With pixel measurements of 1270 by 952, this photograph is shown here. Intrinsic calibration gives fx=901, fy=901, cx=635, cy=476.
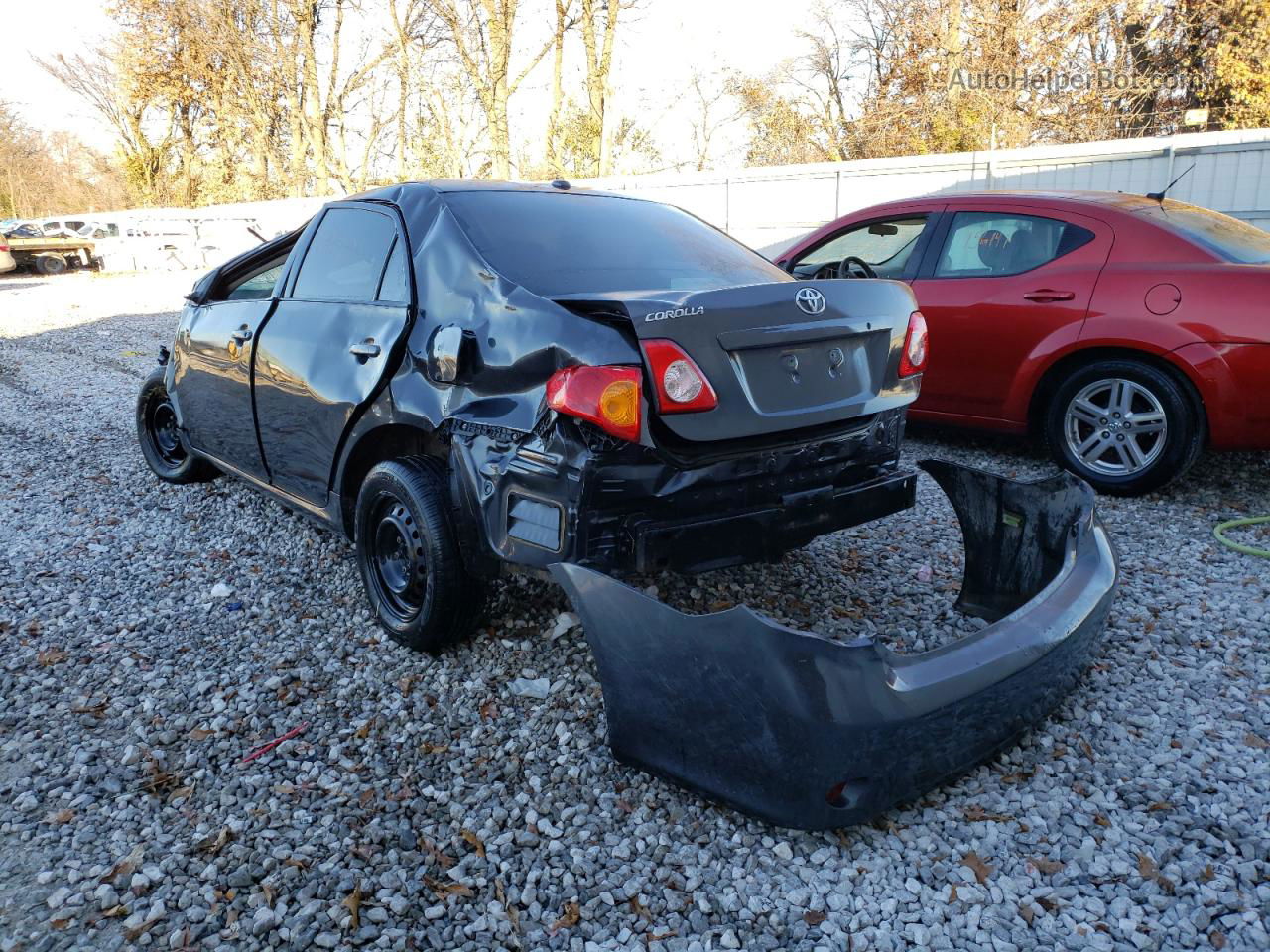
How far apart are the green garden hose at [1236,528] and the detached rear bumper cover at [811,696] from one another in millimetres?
1913

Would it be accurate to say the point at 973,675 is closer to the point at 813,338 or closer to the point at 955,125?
the point at 813,338

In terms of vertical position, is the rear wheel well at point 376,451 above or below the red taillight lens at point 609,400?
below

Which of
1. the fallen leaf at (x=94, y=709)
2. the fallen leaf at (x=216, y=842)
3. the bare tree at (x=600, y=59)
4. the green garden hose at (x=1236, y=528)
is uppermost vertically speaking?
the bare tree at (x=600, y=59)

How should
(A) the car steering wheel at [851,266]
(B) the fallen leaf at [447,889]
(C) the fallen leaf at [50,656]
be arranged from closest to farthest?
(B) the fallen leaf at [447,889], (C) the fallen leaf at [50,656], (A) the car steering wheel at [851,266]

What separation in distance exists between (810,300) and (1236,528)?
3.09m

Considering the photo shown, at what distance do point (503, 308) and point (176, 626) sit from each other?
2053 millimetres

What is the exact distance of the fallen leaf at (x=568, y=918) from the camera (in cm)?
214

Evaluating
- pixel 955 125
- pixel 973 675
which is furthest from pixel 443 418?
pixel 955 125

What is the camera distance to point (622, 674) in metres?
2.48

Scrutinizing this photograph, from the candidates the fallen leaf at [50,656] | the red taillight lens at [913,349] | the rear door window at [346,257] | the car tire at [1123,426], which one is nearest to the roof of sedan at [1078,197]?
the car tire at [1123,426]

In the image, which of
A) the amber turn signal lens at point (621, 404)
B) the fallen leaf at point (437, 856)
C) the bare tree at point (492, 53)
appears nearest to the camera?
the fallen leaf at point (437, 856)

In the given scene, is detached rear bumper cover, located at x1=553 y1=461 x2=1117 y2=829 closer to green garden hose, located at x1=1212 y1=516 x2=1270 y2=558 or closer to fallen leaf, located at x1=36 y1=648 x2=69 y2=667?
green garden hose, located at x1=1212 y1=516 x2=1270 y2=558

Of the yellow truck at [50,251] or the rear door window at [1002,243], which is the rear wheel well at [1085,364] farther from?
the yellow truck at [50,251]

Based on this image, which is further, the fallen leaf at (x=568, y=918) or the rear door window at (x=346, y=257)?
the rear door window at (x=346, y=257)
